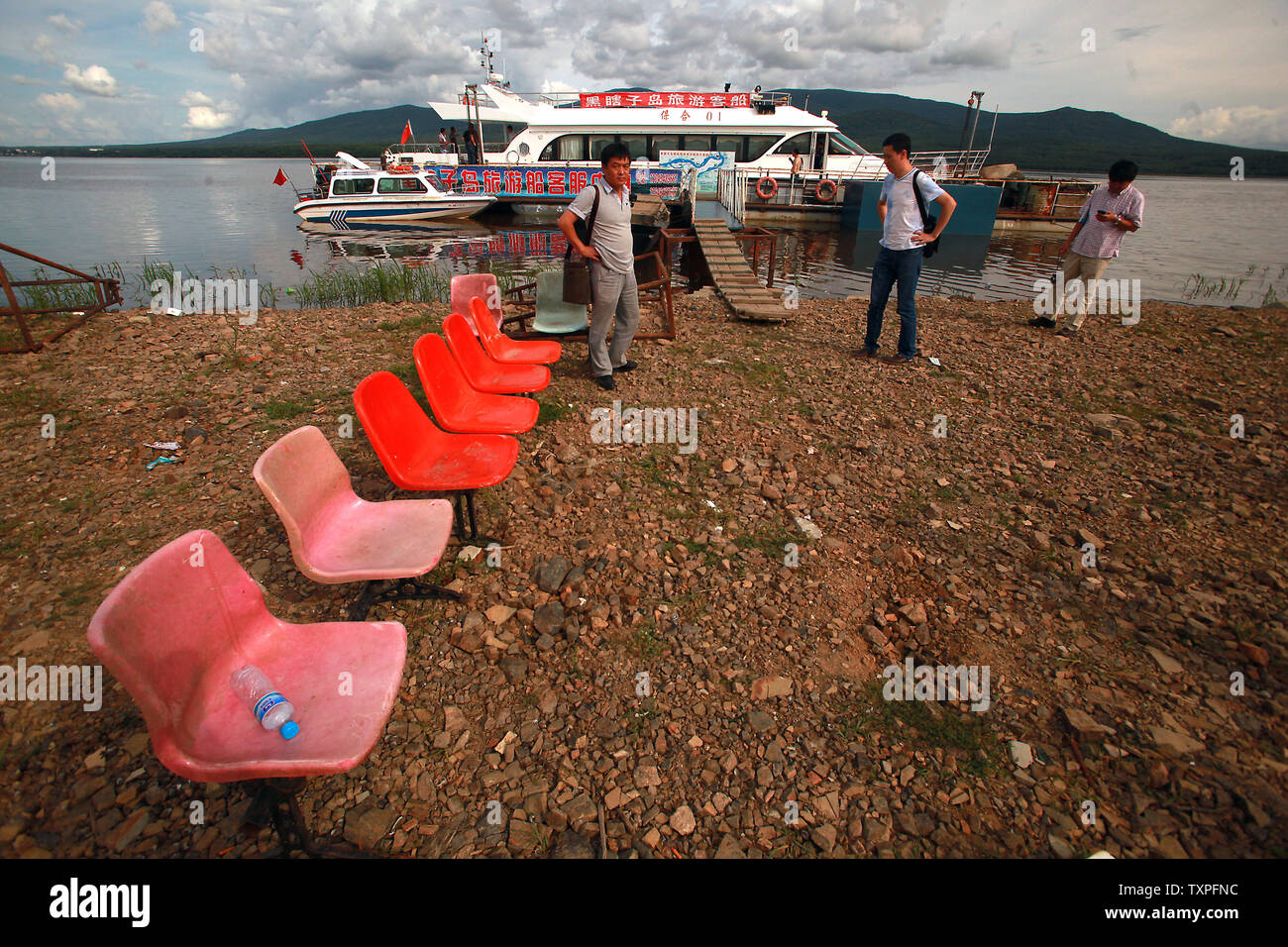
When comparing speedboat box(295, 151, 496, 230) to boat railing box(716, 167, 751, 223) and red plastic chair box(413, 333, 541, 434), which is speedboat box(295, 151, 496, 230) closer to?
boat railing box(716, 167, 751, 223)

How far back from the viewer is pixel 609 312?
531cm

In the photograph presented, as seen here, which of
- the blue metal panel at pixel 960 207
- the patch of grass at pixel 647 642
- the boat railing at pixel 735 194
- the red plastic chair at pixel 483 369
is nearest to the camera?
the patch of grass at pixel 647 642

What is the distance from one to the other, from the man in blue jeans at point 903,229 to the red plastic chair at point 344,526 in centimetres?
517

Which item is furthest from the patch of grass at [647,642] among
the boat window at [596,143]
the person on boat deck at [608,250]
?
the boat window at [596,143]

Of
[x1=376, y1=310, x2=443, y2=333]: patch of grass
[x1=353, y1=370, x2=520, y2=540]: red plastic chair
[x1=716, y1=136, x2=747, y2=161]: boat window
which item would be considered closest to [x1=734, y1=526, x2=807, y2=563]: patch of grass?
Result: [x1=353, y1=370, x2=520, y2=540]: red plastic chair

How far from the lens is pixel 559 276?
262 inches

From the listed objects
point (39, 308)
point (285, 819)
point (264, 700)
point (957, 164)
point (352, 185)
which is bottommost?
point (285, 819)

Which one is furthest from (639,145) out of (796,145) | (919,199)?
(919,199)

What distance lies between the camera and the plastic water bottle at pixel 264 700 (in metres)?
1.78

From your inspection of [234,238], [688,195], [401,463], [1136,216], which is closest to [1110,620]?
[401,463]

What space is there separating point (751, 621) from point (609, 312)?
3.41 m

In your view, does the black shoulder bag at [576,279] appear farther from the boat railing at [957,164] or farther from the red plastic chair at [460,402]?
the boat railing at [957,164]

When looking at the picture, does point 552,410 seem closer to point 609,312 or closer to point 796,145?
point 609,312
